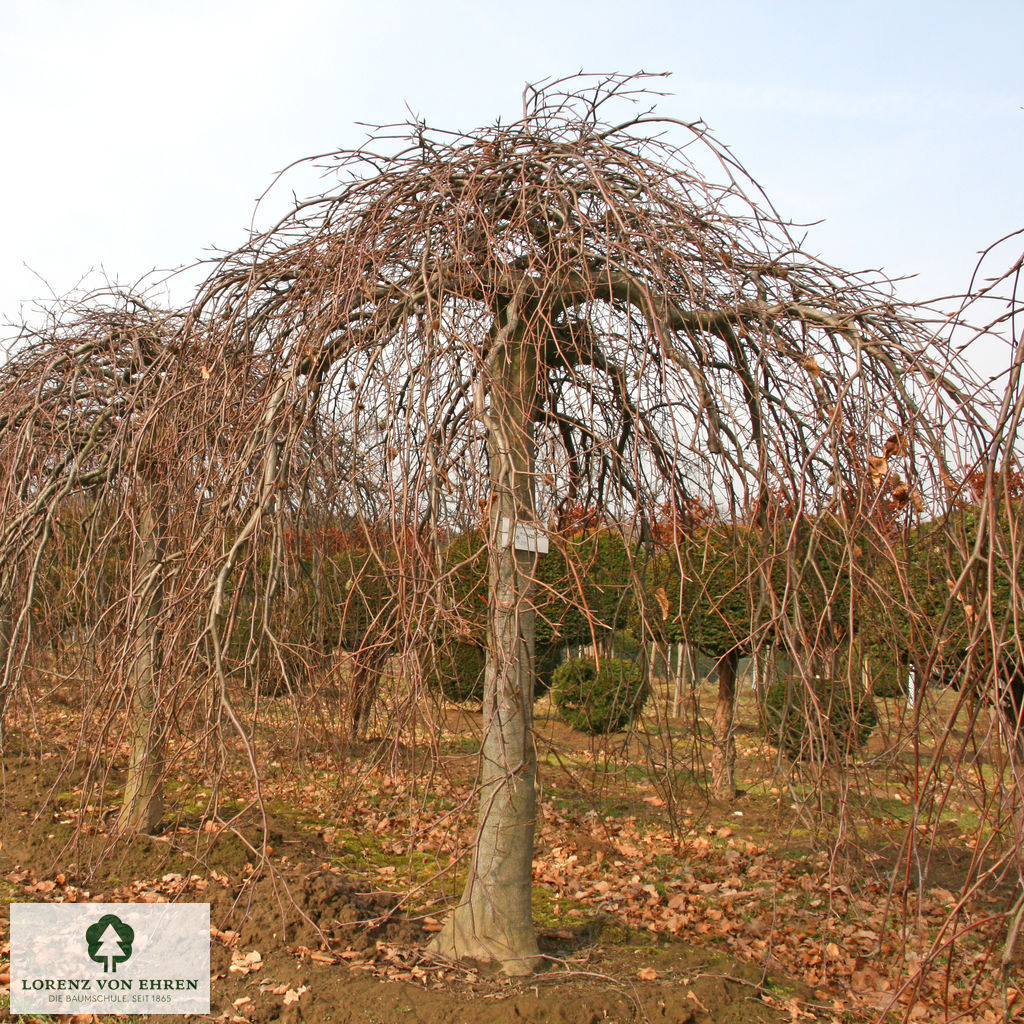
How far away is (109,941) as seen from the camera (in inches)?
140

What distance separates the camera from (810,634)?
11.1 feet

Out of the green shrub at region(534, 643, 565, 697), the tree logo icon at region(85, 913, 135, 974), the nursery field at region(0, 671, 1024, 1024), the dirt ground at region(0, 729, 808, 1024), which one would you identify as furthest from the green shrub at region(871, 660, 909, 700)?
the tree logo icon at region(85, 913, 135, 974)

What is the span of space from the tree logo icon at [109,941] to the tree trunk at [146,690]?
40cm

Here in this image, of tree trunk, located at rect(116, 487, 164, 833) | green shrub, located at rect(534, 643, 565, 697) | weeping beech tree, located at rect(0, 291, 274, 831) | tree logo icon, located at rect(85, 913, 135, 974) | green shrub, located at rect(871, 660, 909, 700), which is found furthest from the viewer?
green shrub, located at rect(534, 643, 565, 697)

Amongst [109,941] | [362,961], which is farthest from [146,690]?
[362,961]

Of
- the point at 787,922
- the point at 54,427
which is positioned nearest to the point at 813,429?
the point at 787,922

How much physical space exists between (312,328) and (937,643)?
224cm

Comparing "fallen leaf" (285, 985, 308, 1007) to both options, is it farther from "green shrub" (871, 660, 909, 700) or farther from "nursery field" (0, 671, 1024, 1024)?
"green shrub" (871, 660, 909, 700)

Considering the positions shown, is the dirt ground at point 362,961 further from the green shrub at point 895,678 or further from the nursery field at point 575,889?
the green shrub at point 895,678

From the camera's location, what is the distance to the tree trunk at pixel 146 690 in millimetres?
2625

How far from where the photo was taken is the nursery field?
8.72 feet

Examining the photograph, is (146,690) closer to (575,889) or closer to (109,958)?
(109,958)

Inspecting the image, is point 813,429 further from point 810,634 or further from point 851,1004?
point 851,1004

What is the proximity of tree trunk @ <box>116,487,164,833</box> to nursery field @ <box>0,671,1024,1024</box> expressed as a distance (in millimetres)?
144
